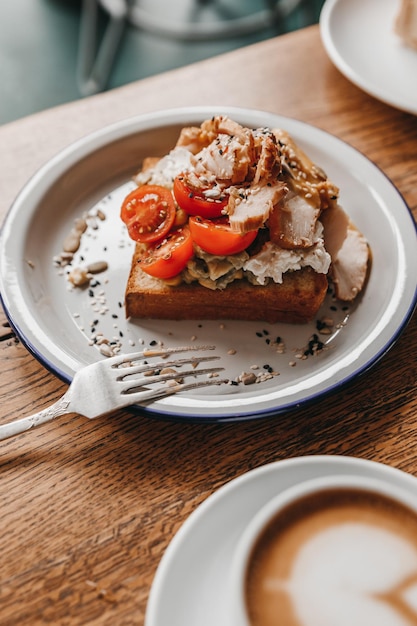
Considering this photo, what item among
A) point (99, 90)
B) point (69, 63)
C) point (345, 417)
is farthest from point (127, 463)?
point (69, 63)

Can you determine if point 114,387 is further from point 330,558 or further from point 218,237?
point 330,558

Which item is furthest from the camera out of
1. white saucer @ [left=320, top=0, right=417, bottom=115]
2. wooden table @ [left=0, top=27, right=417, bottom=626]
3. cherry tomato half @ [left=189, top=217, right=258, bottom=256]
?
white saucer @ [left=320, top=0, right=417, bottom=115]

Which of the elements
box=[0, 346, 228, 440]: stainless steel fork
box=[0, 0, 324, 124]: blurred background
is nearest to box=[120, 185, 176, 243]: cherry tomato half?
box=[0, 346, 228, 440]: stainless steel fork

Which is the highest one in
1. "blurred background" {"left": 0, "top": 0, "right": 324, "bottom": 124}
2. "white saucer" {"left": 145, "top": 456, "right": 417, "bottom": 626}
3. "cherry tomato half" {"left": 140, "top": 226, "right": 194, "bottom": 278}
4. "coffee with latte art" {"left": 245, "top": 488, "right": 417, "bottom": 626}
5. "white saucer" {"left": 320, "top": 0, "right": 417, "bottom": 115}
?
"white saucer" {"left": 320, "top": 0, "right": 417, "bottom": 115}

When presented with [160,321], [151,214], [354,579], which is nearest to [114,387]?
[160,321]

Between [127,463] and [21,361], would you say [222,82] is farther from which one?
[127,463]

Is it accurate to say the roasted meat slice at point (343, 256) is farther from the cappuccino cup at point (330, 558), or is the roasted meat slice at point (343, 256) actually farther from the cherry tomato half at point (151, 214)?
the cappuccino cup at point (330, 558)

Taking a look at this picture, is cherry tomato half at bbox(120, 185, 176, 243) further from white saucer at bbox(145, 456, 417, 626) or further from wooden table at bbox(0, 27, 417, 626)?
white saucer at bbox(145, 456, 417, 626)
